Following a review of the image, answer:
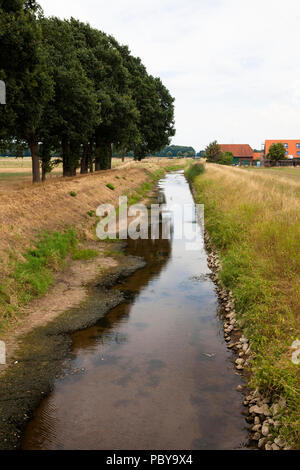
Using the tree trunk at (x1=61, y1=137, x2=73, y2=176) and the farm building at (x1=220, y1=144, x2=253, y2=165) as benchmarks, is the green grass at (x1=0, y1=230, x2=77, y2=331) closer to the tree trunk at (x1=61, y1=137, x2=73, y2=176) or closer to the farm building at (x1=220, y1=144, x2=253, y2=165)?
the tree trunk at (x1=61, y1=137, x2=73, y2=176)

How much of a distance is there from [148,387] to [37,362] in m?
2.49

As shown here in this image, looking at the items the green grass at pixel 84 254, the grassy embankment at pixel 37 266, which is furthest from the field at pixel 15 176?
the green grass at pixel 84 254

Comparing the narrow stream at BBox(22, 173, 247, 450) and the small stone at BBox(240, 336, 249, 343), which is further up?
the small stone at BBox(240, 336, 249, 343)

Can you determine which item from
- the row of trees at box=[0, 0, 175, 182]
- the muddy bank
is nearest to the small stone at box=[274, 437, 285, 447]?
the muddy bank

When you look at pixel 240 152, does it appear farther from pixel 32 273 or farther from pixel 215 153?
pixel 32 273

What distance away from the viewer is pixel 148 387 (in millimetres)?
6637

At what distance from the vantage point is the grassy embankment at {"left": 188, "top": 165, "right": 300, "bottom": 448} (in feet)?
18.9

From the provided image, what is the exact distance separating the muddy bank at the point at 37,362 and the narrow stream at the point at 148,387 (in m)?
0.21

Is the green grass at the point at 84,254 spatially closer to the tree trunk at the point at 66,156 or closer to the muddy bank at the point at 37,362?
the muddy bank at the point at 37,362

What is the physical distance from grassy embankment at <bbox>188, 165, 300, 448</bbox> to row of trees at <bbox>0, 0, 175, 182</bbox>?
13.8 m

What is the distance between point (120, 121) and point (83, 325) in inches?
1336

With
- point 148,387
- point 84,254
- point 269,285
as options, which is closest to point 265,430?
point 148,387

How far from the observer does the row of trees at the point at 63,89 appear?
19078 mm
